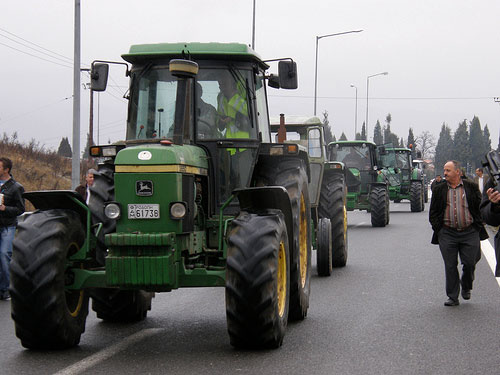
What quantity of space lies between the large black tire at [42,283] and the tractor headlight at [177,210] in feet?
3.19

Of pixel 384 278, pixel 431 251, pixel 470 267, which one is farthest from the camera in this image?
pixel 431 251

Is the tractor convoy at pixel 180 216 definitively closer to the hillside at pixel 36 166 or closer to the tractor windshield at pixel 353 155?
the tractor windshield at pixel 353 155

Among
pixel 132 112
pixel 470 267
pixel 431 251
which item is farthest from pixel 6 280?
pixel 431 251

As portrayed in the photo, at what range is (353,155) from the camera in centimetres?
2941

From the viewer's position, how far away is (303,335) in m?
8.84

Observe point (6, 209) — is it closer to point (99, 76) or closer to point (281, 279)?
point (99, 76)

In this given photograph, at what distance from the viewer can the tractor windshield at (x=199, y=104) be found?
30.0 ft

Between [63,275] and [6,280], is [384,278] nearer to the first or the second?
[6,280]

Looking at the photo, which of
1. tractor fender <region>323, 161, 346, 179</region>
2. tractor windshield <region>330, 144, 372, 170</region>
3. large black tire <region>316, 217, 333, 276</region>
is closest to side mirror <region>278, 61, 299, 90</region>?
large black tire <region>316, 217, 333, 276</region>

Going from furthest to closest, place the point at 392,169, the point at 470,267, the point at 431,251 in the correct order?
the point at 392,169 < the point at 431,251 < the point at 470,267

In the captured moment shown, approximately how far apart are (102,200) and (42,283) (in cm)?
145

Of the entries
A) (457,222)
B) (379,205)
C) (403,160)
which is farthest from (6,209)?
(403,160)

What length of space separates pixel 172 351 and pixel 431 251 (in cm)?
1129

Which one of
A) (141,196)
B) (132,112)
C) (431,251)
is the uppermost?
(132,112)
